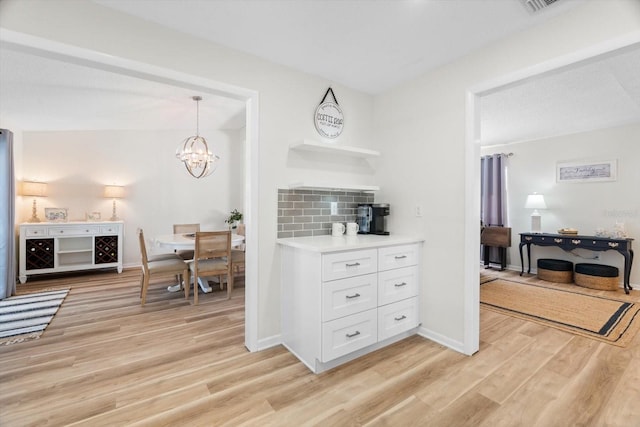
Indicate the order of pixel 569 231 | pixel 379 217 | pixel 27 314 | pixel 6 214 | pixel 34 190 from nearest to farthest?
pixel 379 217 → pixel 27 314 → pixel 6 214 → pixel 34 190 → pixel 569 231

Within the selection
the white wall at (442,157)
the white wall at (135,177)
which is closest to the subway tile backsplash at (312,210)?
the white wall at (442,157)

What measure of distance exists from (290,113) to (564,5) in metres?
1.99

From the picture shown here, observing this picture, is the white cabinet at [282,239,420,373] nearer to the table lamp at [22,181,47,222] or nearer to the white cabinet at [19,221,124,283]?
the white cabinet at [19,221,124,283]

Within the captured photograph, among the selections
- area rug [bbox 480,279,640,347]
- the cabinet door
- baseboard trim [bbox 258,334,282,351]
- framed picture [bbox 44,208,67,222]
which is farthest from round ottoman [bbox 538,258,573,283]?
framed picture [bbox 44,208,67,222]

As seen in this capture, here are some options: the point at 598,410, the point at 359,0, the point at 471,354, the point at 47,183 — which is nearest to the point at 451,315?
the point at 471,354

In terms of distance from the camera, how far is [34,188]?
185 inches

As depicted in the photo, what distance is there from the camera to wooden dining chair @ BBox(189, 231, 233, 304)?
3735mm

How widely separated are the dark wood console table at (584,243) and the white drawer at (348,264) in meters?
4.11

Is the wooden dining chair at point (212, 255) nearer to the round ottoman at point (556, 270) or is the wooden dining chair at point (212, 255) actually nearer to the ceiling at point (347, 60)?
the ceiling at point (347, 60)

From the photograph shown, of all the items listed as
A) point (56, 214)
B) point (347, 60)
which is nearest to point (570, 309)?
point (347, 60)

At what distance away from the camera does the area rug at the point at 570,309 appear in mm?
2848

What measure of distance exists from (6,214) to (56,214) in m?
1.22

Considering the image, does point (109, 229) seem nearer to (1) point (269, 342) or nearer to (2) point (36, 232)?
(2) point (36, 232)

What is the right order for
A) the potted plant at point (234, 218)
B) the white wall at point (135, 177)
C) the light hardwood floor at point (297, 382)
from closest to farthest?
the light hardwood floor at point (297, 382), the white wall at point (135, 177), the potted plant at point (234, 218)
